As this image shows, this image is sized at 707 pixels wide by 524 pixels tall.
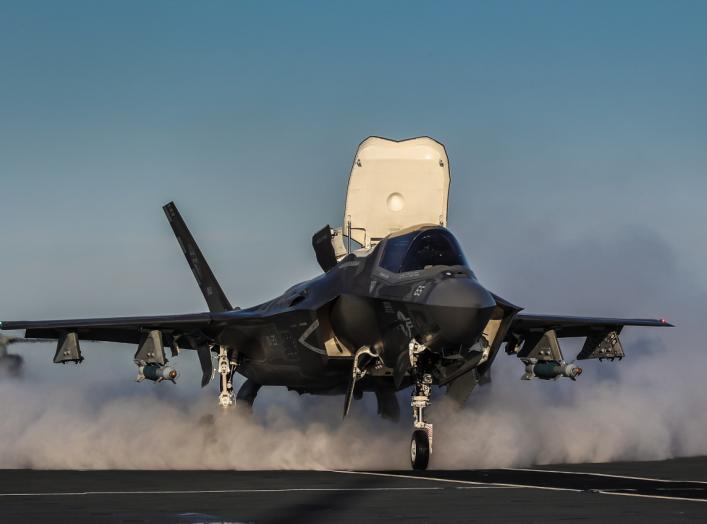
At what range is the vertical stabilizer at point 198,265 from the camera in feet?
106

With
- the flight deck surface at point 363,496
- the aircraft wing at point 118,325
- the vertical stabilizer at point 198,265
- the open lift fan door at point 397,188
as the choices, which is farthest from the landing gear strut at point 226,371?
the vertical stabilizer at point 198,265

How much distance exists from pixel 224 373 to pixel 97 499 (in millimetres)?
11219

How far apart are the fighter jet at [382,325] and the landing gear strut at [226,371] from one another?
0.03 m

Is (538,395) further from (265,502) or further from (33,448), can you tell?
(265,502)

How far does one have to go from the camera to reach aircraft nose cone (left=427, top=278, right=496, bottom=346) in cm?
1942

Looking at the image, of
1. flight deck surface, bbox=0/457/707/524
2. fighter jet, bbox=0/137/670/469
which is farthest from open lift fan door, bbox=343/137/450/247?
flight deck surface, bbox=0/457/707/524

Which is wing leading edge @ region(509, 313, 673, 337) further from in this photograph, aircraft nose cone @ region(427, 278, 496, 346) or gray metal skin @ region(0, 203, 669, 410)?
aircraft nose cone @ region(427, 278, 496, 346)

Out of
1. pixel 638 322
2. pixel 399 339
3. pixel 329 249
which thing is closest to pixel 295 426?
pixel 329 249

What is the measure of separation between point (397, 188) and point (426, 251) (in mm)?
5563

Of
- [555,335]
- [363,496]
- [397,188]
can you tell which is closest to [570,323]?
[555,335]

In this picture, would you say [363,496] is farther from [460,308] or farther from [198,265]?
[198,265]

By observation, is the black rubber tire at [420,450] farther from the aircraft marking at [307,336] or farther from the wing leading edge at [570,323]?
the wing leading edge at [570,323]

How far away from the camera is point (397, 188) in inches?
1037

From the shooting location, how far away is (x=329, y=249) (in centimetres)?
2517
